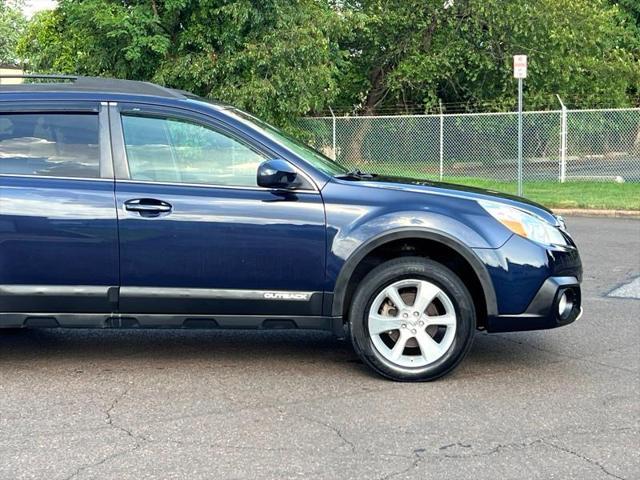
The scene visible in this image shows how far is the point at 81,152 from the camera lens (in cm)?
494

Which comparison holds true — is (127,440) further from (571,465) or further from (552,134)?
(552,134)

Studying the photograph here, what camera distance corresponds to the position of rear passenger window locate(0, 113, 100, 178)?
16.1ft

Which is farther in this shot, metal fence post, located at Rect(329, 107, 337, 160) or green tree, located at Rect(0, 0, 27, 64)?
green tree, located at Rect(0, 0, 27, 64)

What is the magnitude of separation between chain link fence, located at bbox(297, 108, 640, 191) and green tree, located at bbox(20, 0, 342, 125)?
8.36 ft

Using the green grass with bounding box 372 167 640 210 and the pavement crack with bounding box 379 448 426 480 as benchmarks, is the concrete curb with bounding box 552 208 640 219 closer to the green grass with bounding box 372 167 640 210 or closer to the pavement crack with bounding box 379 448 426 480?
the green grass with bounding box 372 167 640 210

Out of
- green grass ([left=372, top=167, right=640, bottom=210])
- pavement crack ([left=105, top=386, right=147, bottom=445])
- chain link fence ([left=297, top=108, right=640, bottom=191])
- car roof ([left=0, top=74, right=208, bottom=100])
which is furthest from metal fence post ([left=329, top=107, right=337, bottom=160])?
pavement crack ([left=105, top=386, right=147, bottom=445])

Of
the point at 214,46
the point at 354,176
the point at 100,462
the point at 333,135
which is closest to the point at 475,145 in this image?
the point at 333,135

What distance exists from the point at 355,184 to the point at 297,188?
38 cm

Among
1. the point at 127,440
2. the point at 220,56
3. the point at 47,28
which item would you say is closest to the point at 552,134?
the point at 220,56

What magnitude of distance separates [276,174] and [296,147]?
59 centimetres

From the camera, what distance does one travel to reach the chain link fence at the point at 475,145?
67.1ft

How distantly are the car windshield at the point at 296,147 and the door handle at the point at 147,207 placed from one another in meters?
0.82

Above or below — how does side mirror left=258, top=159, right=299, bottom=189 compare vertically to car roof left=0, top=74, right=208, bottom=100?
below

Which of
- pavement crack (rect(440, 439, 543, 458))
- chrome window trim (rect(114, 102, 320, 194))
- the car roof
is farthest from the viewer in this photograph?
the car roof
